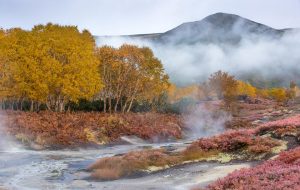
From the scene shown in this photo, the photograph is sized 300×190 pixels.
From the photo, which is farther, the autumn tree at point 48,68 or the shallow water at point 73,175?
the autumn tree at point 48,68

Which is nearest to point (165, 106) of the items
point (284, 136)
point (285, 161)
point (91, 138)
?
point (91, 138)

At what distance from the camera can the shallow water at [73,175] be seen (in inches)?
880

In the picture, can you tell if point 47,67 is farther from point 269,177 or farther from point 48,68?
point 269,177

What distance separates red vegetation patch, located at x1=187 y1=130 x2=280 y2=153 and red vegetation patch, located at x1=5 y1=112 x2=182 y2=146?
1643cm

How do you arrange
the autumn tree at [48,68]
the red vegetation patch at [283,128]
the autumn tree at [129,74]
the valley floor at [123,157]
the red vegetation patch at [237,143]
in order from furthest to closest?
the autumn tree at [129,74] < the autumn tree at [48,68] < the red vegetation patch at [283,128] < the red vegetation patch at [237,143] < the valley floor at [123,157]

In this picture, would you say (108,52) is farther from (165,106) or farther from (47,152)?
(47,152)

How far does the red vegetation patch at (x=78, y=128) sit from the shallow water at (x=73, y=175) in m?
8.23

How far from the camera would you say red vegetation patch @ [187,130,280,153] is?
27.1m

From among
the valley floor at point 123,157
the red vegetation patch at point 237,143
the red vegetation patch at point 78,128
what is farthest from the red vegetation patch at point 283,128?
the red vegetation patch at point 78,128

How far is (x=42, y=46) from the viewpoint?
60750mm

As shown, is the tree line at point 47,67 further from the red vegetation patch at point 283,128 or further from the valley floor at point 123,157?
the red vegetation patch at point 283,128

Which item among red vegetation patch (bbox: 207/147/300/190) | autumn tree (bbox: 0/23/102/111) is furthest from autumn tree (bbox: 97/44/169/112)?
red vegetation patch (bbox: 207/147/300/190)

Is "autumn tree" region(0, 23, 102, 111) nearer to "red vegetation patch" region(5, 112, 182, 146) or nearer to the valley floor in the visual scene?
"red vegetation patch" region(5, 112, 182, 146)

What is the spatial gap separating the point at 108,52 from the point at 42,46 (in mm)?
13562
